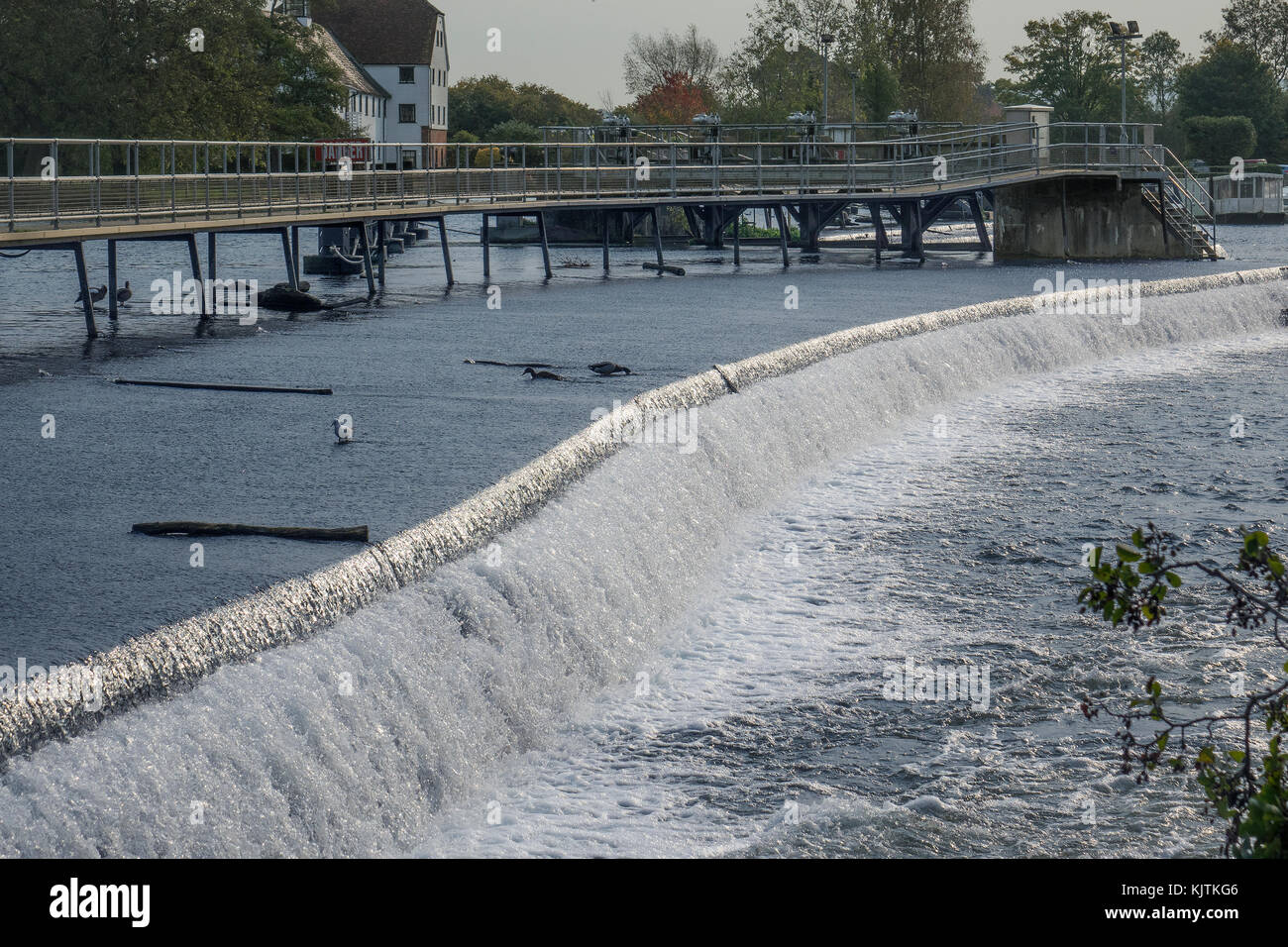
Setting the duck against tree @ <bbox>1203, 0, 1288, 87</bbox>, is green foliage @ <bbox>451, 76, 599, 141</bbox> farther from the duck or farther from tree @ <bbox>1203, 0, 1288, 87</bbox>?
the duck

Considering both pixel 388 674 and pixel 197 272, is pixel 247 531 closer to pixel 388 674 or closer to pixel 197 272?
pixel 388 674

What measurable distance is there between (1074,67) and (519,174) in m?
74.1

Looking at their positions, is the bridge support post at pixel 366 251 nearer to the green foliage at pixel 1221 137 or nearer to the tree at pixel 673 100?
the tree at pixel 673 100

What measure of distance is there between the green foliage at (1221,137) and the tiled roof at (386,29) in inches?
1753

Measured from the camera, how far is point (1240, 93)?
99.1 metres

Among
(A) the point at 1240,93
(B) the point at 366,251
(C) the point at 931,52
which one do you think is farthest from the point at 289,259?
(A) the point at 1240,93

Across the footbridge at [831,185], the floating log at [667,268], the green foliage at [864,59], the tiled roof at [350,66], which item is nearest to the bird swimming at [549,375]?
the footbridge at [831,185]

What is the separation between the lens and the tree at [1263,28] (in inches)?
4626

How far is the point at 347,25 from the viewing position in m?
99.6

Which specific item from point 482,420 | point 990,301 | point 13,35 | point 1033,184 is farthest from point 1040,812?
point 13,35

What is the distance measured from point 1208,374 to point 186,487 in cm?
1713

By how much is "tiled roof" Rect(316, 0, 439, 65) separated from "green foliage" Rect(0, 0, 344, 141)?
43.7 metres

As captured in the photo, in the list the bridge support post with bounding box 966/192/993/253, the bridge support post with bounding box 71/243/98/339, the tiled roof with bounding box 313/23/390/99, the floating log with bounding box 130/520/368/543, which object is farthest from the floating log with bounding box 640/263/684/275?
the tiled roof with bounding box 313/23/390/99

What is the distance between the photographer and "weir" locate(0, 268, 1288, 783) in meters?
6.88
